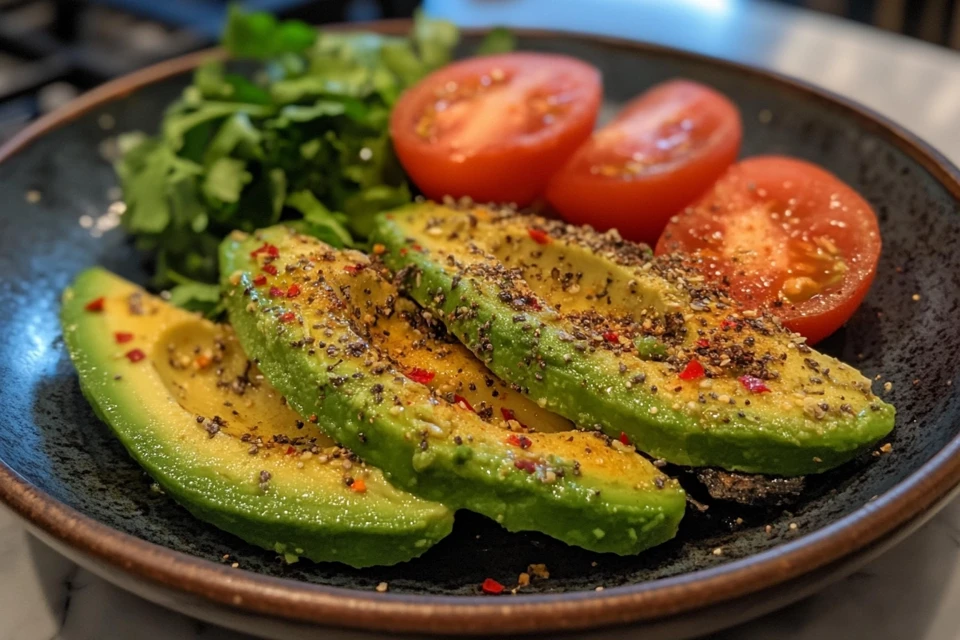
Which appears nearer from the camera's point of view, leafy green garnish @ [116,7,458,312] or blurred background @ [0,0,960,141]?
leafy green garnish @ [116,7,458,312]

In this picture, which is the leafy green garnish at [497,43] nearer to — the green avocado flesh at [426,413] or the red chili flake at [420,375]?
the green avocado flesh at [426,413]

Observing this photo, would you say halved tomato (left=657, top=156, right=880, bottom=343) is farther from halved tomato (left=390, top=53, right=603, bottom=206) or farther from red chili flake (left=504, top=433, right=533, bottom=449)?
red chili flake (left=504, top=433, right=533, bottom=449)

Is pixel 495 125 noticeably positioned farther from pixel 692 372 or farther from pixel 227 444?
pixel 227 444

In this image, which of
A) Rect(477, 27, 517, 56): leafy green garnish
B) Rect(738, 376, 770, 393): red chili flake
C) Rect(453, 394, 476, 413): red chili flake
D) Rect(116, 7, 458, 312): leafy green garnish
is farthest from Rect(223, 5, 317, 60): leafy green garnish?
Rect(738, 376, 770, 393): red chili flake

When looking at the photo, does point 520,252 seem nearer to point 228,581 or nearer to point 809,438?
point 809,438

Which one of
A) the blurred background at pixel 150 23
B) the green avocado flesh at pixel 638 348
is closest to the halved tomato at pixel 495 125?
the green avocado flesh at pixel 638 348

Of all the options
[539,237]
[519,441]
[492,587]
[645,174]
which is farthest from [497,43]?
[492,587]

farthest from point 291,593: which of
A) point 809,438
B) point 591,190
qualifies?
point 591,190
